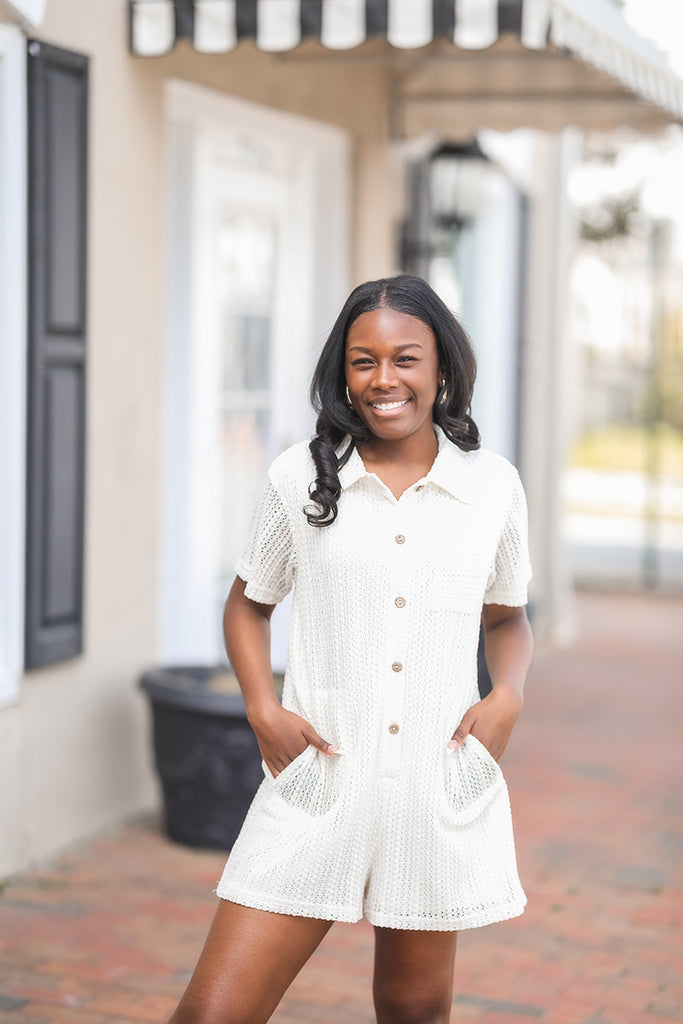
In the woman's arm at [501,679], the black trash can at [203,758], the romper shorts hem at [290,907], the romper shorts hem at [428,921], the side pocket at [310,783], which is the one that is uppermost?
the woman's arm at [501,679]

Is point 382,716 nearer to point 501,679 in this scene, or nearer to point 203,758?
point 501,679

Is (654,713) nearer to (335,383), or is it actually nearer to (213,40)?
(213,40)

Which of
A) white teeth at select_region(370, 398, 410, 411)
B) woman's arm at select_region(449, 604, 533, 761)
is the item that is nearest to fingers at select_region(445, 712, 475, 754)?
woman's arm at select_region(449, 604, 533, 761)

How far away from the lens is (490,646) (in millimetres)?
2902

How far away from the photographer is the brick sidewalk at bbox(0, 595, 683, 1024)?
3957mm

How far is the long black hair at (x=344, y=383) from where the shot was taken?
8.60ft

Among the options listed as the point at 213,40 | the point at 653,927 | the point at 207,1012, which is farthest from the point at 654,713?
the point at 207,1012

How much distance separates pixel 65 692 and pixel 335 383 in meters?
2.67

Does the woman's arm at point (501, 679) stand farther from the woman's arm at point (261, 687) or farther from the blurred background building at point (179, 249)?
the blurred background building at point (179, 249)

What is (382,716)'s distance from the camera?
2.58 metres

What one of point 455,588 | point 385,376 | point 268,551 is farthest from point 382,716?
point 385,376

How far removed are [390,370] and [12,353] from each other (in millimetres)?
2344

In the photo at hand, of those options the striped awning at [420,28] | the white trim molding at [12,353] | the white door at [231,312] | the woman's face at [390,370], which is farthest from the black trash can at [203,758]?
the woman's face at [390,370]

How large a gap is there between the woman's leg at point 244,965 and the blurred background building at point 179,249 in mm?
2323
